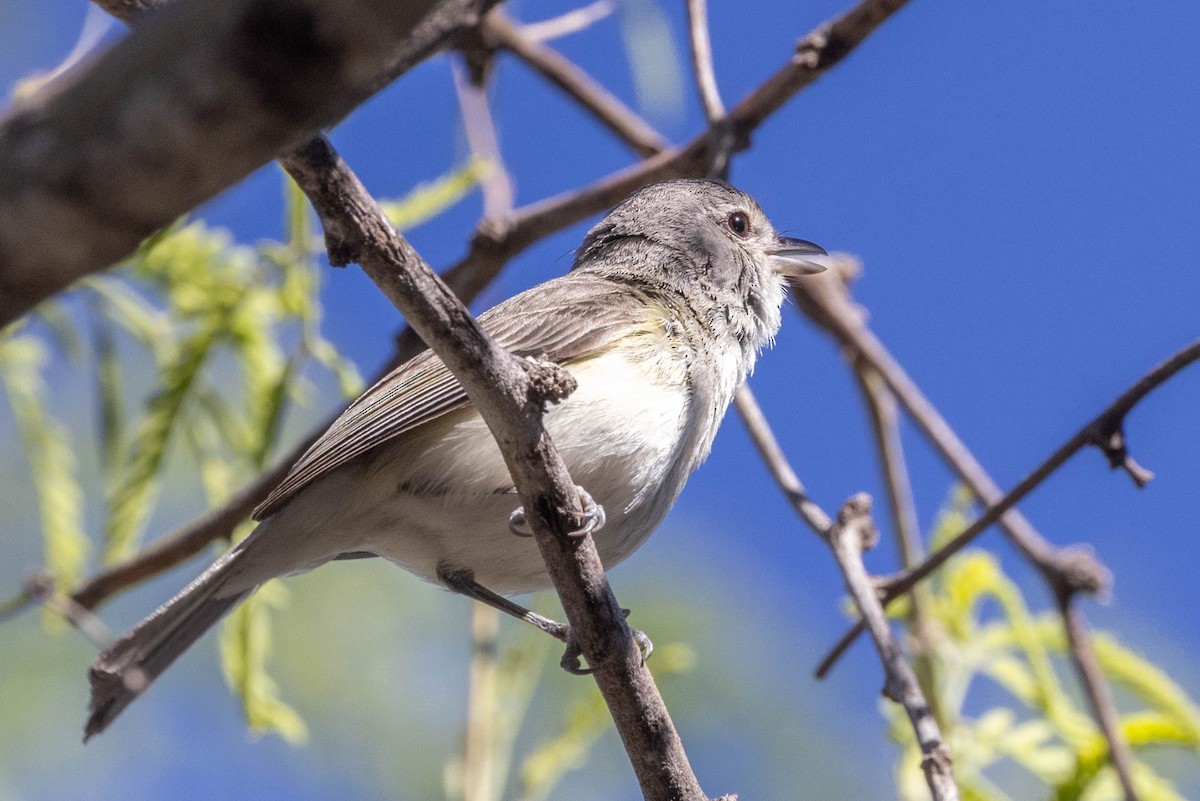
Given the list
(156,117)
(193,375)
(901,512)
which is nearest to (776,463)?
(901,512)

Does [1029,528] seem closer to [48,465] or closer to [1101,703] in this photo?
[1101,703]

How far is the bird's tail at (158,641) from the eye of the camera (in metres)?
3.87

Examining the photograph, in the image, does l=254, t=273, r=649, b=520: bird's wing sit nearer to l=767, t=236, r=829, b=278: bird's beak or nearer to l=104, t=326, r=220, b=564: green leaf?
l=104, t=326, r=220, b=564: green leaf

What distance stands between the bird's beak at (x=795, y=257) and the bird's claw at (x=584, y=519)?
1751 mm

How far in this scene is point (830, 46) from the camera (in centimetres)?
466

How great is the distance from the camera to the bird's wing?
377 cm

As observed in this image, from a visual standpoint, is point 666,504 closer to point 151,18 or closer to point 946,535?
point 946,535

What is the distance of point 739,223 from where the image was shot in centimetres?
512

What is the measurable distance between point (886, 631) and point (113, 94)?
2832mm

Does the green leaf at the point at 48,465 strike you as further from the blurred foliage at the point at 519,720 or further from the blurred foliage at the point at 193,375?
the blurred foliage at the point at 519,720

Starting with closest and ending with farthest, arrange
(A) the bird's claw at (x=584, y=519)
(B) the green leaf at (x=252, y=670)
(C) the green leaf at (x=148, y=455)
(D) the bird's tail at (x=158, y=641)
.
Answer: (A) the bird's claw at (x=584, y=519) → (D) the bird's tail at (x=158, y=641) → (B) the green leaf at (x=252, y=670) → (C) the green leaf at (x=148, y=455)

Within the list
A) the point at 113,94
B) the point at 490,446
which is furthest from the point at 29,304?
the point at 490,446

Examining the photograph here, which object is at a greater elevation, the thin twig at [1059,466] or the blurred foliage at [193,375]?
the blurred foliage at [193,375]

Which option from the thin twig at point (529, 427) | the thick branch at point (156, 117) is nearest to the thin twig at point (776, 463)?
the thin twig at point (529, 427)
